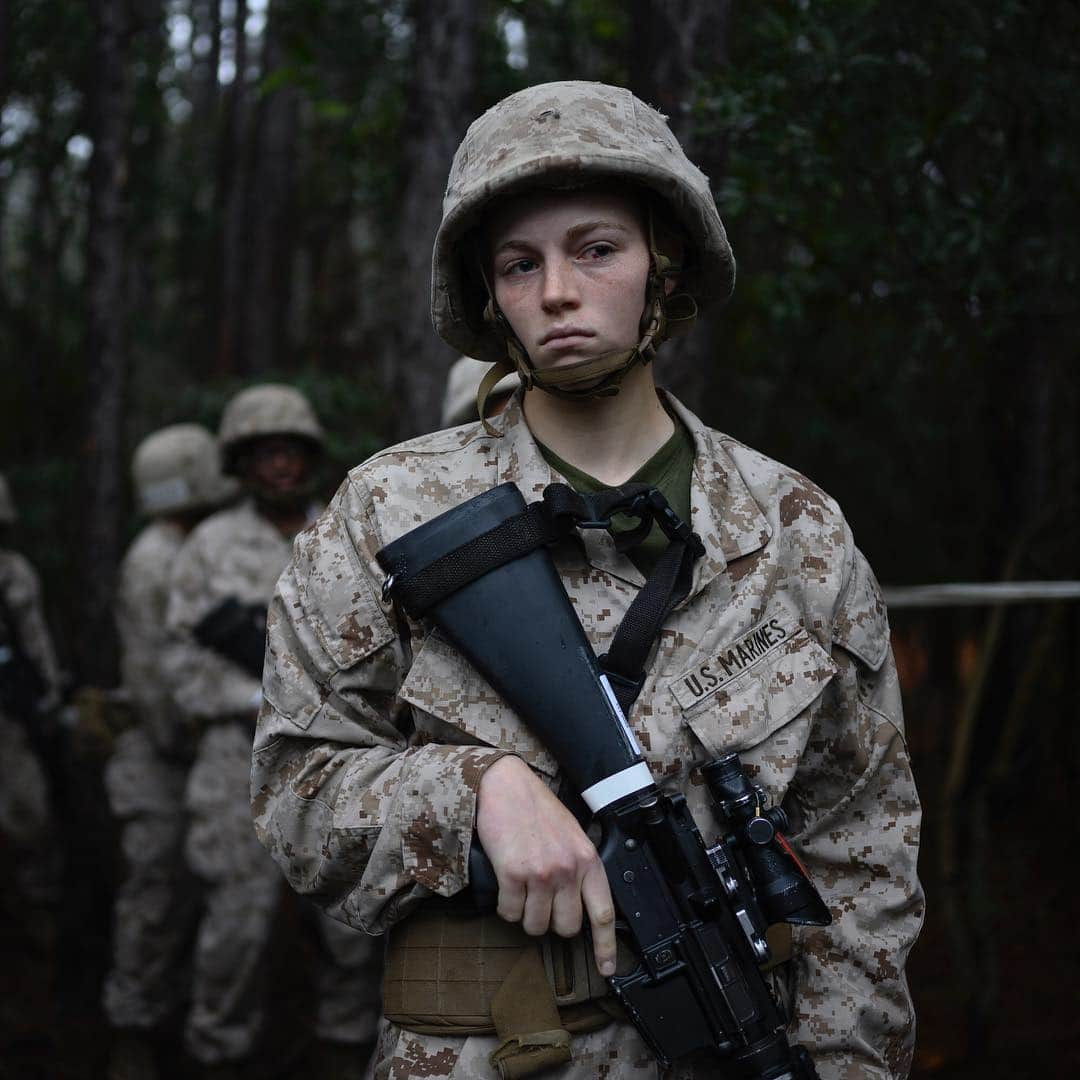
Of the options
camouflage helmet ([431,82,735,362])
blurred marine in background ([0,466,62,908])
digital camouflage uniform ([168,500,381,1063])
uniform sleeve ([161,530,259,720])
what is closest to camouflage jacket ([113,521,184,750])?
uniform sleeve ([161,530,259,720])

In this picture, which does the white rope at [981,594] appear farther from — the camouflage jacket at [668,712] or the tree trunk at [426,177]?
the camouflage jacket at [668,712]

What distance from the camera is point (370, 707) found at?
1.96 meters

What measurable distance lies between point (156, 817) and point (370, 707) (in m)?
4.13

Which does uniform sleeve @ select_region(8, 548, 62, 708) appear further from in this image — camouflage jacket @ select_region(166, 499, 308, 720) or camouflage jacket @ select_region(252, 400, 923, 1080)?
camouflage jacket @ select_region(252, 400, 923, 1080)

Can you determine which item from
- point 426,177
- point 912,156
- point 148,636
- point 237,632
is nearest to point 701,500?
point 912,156

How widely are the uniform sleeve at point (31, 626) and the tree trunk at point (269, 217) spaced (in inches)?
178

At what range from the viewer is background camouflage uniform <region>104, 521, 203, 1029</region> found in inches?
215

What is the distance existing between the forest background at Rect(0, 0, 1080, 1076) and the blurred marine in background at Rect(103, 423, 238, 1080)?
3.87 feet

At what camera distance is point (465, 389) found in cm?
379

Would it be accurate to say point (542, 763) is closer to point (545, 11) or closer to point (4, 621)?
point (4, 621)

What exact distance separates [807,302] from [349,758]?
177 inches

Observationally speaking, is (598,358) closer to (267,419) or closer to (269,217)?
(267,419)

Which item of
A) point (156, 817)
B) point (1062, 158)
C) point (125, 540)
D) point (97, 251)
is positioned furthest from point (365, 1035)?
point (125, 540)

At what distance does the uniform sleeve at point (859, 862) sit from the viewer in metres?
2.01
